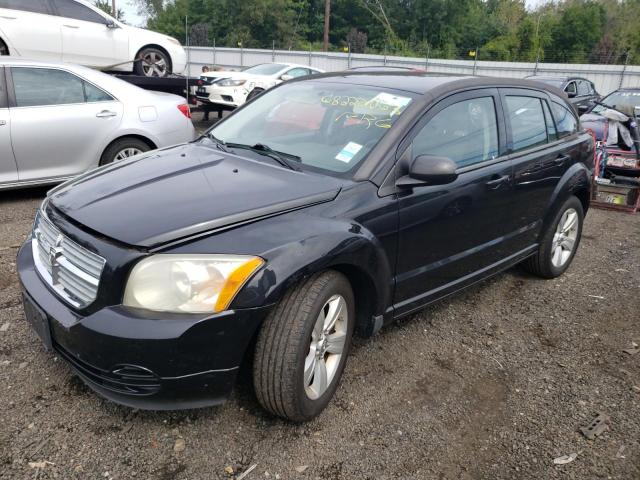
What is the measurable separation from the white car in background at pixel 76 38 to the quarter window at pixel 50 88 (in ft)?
6.18

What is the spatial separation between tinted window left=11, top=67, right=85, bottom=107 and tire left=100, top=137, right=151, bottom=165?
0.56 m

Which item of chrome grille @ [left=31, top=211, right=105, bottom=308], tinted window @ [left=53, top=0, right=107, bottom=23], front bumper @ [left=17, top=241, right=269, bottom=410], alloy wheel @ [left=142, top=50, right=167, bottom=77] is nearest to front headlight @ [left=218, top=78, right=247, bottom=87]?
alloy wheel @ [left=142, top=50, right=167, bottom=77]

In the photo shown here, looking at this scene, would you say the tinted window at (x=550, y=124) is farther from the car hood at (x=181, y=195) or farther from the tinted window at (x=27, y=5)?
the tinted window at (x=27, y=5)

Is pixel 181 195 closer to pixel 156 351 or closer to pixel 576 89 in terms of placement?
pixel 156 351

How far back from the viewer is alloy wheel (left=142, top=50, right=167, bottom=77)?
343 inches

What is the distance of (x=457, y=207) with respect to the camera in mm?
3174

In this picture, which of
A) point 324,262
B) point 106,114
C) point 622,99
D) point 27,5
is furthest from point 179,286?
point 622,99

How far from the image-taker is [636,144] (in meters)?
6.98

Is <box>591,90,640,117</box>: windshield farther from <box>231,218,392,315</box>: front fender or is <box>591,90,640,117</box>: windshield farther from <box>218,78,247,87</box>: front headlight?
<box>231,218,392,315</box>: front fender

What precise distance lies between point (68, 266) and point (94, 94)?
4.05 m

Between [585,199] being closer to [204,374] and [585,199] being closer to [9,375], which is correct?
→ [204,374]

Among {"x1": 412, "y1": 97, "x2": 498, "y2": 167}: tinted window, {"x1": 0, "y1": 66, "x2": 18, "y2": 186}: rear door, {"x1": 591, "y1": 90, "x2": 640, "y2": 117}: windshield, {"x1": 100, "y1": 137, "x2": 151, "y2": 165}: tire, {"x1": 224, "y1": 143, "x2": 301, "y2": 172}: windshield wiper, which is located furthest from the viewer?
{"x1": 591, "y1": 90, "x2": 640, "y2": 117}: windshield

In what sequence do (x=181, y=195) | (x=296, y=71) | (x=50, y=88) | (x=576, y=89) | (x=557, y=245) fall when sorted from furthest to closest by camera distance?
1. (x=576, y=89)
2. (x=296, y=71)
3. (x=50, y=88)
4. (x=557, y=245)
5. (x=181, y=195)

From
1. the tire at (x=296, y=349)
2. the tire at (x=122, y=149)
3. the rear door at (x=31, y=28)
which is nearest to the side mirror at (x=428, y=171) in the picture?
the tire at (x=296, y=349)
